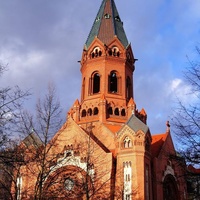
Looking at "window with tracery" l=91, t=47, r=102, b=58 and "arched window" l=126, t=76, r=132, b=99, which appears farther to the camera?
"window with tracery" l=91, t=47, r=102, b=58

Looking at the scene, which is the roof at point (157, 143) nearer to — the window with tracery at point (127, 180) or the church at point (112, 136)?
the church at point (112, 136)

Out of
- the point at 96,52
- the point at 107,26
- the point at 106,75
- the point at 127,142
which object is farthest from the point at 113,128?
the point at 107,26

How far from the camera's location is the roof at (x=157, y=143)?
33.7 meters

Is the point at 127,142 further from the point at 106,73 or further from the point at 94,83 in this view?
the point at 94,83

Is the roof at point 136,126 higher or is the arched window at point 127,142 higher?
the roof at point 136,126

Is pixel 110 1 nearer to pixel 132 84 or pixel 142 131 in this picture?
pixel 132 84

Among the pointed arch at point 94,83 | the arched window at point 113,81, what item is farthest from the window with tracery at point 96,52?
the arched window at point 113,81

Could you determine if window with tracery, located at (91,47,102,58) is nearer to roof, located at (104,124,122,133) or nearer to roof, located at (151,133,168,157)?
roof, located at (104,124,122,133)

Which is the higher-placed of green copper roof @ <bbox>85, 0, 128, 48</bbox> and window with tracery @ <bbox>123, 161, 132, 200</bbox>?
green copper roof @ <bbox>85, 0, 128, 48</bbox>

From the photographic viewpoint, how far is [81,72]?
140 feet

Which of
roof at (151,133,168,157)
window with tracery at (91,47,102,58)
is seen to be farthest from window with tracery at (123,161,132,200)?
window with tracery at (91,47,102,58)

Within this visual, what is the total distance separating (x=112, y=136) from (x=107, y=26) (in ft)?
58.1

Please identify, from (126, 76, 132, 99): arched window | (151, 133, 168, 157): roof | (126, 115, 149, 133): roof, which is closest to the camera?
(126, 115, 149, 133): roof

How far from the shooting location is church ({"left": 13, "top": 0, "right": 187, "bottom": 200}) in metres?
26.2
